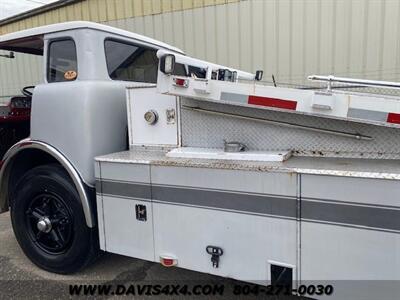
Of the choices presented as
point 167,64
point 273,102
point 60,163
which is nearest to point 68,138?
point 60,163

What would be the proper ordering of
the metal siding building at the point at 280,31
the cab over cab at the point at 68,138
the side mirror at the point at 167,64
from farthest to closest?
the metal siding building at the point at 280,31, the cab over cab at the point at 68,138, the side mirror at the point at 167,64

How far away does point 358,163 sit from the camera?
222 cm

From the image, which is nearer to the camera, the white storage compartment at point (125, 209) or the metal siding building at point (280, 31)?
the white storage compartment at point (125, 209)

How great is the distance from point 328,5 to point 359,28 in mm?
602

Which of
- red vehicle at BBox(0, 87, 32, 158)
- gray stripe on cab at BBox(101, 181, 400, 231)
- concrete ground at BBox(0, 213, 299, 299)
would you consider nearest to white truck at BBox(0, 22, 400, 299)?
gray stripe on cab at BBox(101, 181, 400, 231)

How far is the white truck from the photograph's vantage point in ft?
6.90

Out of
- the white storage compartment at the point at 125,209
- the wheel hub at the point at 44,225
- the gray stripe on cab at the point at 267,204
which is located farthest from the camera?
the wheel hub at the point at 44,225

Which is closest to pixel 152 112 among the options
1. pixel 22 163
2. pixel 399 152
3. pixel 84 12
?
pixel 22 163

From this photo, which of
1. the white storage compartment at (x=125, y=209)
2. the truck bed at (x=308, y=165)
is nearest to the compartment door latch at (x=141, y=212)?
the white storage compartment at (x=125, y=209)

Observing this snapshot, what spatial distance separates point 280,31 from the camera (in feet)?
20.7

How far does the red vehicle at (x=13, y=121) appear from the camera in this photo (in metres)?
4.44

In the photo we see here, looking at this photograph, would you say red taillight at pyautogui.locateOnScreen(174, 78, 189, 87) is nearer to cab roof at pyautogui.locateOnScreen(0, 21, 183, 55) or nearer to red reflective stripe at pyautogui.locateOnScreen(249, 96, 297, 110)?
red reflective stripe at pyautogui.locateOnScreen(249, 96, 297, 110)

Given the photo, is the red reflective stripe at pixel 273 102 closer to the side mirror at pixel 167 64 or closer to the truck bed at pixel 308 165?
the truck bed at pixel 308 165

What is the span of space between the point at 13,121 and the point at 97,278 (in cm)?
233
